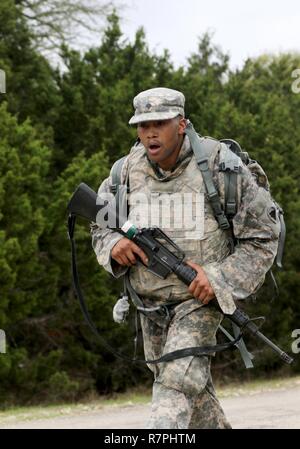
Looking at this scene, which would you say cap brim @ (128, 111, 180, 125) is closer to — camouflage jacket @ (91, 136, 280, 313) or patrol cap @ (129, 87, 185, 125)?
patrol cap @ (129, 87, 185, 125)

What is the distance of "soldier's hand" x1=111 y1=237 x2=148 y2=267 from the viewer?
15.6 ft

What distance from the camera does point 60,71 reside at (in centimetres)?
1527

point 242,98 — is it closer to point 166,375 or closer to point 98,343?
point 98,343

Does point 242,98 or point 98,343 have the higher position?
point 242,98

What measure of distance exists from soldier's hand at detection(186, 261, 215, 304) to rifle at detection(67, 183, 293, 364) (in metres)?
0.03

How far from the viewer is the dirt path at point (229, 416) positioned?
7.55m

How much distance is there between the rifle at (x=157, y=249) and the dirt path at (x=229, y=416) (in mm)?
2524

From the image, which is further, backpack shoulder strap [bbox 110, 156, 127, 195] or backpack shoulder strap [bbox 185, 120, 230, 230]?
backpack shoulder strap [bbox 110, 156, 127, 195]
